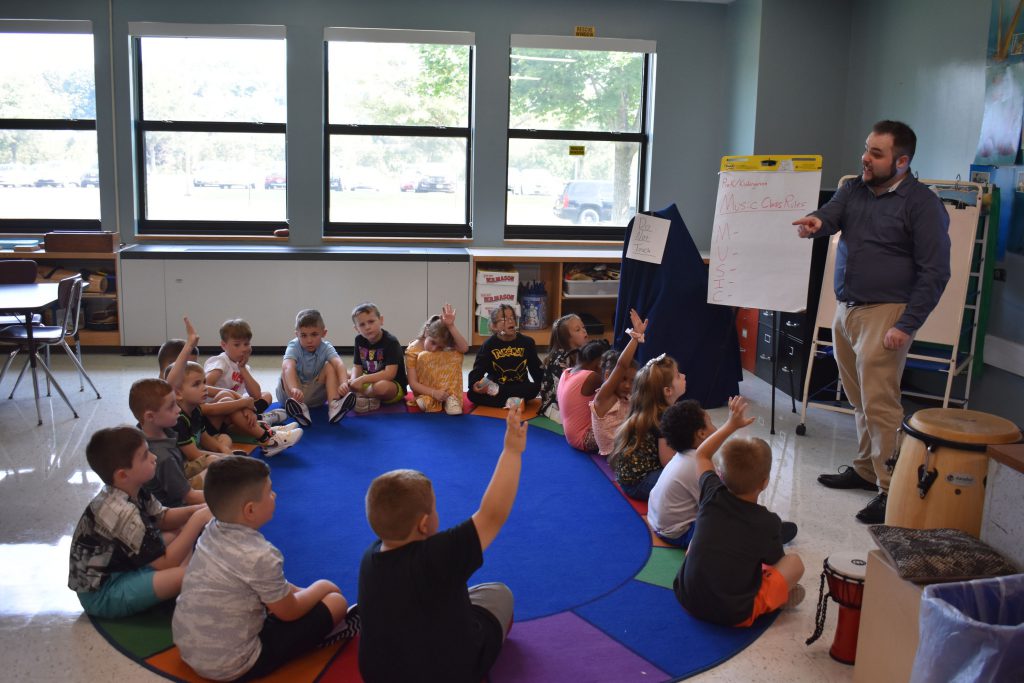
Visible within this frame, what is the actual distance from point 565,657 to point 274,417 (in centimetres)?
271

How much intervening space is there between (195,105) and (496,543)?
16.7 ft

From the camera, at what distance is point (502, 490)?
7.71 ft

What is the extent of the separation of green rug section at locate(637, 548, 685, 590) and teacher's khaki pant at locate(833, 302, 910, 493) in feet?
3.85

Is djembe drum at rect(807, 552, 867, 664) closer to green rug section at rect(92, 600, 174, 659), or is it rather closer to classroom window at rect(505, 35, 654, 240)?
green rug section at rect(92, 600, 174, 659)

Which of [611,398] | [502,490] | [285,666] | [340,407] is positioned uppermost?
[502,490]

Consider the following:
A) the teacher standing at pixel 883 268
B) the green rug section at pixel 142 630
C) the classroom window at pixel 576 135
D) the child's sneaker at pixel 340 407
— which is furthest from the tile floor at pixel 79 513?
the classroom window at pixel 576 135

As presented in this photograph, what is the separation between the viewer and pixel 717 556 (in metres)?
3.02

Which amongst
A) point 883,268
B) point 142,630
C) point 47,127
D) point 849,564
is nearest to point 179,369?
point 142,630

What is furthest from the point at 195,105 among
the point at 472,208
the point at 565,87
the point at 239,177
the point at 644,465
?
the point at 644,465

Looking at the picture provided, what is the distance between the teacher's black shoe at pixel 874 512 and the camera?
405 centimetres

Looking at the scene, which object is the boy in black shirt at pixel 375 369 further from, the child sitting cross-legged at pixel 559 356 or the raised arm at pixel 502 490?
the raised arm at pixel 502 490

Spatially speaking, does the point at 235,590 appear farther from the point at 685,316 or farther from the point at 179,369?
the point at 685,316

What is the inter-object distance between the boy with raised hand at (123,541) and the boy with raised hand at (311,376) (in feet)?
6.63

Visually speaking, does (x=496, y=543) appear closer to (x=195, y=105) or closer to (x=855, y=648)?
(x=855, y=648)
